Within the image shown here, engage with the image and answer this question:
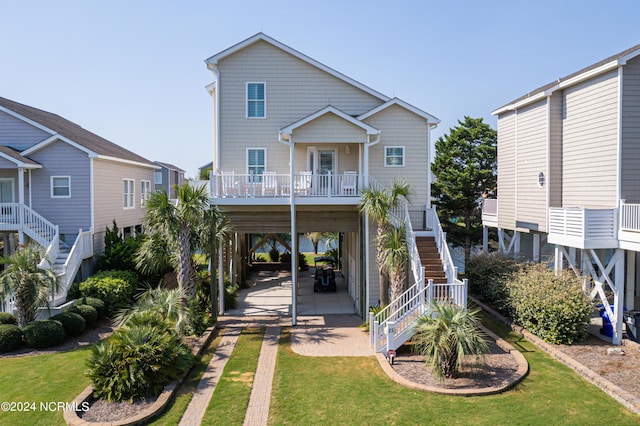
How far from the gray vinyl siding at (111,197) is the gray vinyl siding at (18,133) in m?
2.76

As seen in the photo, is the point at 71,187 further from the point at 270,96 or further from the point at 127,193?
the point at 270,96

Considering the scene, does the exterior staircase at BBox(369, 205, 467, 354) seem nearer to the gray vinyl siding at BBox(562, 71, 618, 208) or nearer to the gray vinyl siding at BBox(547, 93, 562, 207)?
the gray vinyl siding at BBox(547, 93, 562, 207)

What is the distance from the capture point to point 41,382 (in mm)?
10102

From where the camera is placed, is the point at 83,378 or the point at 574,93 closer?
the point at 83,378

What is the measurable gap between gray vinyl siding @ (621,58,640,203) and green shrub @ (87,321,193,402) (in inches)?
524

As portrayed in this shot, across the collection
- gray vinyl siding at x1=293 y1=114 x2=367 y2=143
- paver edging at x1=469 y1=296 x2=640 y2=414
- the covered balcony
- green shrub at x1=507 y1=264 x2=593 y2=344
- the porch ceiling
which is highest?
gray vinyl siding at x1=293 y1=114 x2=367 y2=143

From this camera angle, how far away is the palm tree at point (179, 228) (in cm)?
1334

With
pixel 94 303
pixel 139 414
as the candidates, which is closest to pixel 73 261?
pixel 94 303

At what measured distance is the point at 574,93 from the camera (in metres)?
15.1

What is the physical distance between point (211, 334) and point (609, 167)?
13339 millimetres

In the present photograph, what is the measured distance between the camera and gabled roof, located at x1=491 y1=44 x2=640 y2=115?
1270 centimetres

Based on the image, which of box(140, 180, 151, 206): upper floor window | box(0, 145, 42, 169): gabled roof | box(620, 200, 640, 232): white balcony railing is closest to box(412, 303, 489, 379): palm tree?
box(620, 200, 640, 232): white balcony railing

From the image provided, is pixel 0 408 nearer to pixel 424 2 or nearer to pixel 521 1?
pixel 424 2

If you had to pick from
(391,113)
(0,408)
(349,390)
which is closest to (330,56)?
(391,113)
